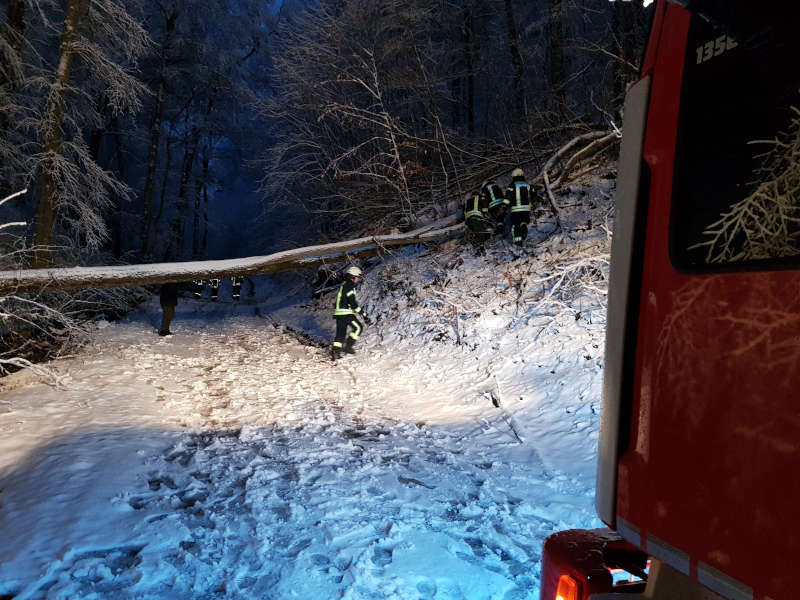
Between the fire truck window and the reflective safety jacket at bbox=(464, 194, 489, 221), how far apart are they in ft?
30.9

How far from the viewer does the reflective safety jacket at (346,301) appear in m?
9.67

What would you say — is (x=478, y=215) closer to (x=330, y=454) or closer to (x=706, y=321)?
(x=330, y=454)

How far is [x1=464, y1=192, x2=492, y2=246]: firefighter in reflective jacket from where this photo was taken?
10.8m

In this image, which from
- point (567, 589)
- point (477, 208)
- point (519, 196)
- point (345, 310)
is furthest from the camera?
point (477, 208)

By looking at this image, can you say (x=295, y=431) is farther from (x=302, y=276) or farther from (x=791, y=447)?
(x=302, y=276)

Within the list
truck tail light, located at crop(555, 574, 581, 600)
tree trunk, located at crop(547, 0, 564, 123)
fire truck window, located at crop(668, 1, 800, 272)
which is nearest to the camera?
fire truck window, located at crop(668, 1, 800, 272)

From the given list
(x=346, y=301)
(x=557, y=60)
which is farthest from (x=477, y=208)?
(x=557, y=60)

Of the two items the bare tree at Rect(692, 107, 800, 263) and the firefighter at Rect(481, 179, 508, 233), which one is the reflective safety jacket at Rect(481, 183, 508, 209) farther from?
the bare tree at Rect(692, 107, 800, 263)

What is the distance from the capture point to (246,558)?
3209 mm

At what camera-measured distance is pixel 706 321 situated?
4.29 ft

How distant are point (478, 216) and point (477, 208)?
19 centimetres

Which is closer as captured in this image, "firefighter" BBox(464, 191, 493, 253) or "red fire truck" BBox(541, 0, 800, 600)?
"red fire truck" BBox(541, 0, 800, 600)

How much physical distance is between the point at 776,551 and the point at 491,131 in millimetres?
19201

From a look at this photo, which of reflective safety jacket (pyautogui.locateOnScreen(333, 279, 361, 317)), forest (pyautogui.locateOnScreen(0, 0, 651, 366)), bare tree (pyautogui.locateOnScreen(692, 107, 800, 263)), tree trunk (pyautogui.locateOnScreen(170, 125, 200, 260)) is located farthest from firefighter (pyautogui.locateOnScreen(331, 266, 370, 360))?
tree trunk (pyautogui.locateOnScreen(170, 125, 200, 260))
